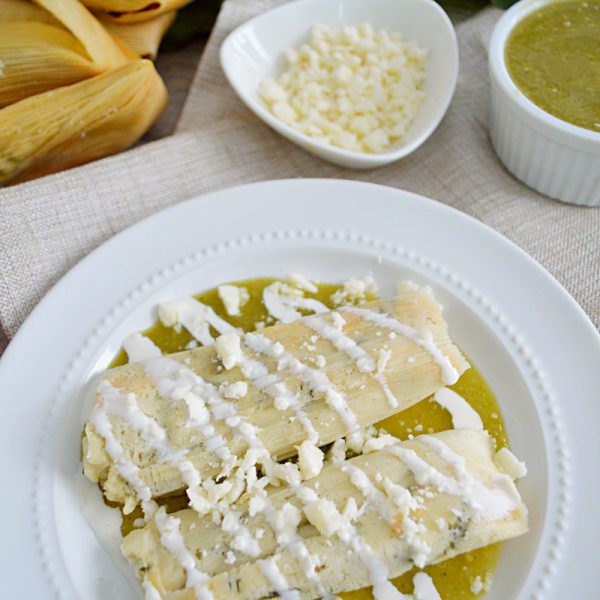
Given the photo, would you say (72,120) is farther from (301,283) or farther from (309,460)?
(309,460)

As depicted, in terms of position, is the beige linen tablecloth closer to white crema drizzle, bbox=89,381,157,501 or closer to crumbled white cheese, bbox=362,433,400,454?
white crema drizzle, bbox=89,381,157,501

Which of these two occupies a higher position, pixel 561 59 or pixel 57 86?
pixel 561 59

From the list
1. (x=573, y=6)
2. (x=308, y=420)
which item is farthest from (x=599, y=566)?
(x=573, y=6)

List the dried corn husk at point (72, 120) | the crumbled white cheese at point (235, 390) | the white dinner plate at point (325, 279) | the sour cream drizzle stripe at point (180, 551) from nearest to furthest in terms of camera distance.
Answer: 1. the sour cream drizzle stripe at point (180, 551)
2. the white dinner plate at point (325, 279)
3. the crumbled white cheese at point (235, 390)
4. the dried corn husk at point (72, 120)

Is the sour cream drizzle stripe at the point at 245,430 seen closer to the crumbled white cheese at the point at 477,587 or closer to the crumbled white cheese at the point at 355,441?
the crumbled white cheese at the point at 355,441

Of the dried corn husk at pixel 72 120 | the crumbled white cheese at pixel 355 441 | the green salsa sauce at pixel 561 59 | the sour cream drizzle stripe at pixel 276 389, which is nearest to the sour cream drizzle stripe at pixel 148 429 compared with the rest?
the sour cream drizzle stripe at pixel 276 389

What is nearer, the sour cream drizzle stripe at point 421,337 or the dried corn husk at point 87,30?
the sour cream drizzle stripe at point 421,337

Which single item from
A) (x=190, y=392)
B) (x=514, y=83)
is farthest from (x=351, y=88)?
(x=190, y=392)

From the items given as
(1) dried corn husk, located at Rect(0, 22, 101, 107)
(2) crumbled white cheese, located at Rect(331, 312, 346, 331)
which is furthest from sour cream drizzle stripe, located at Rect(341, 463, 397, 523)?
(1) dried corn husk, located at Rect(0, 22, 101, 107)
